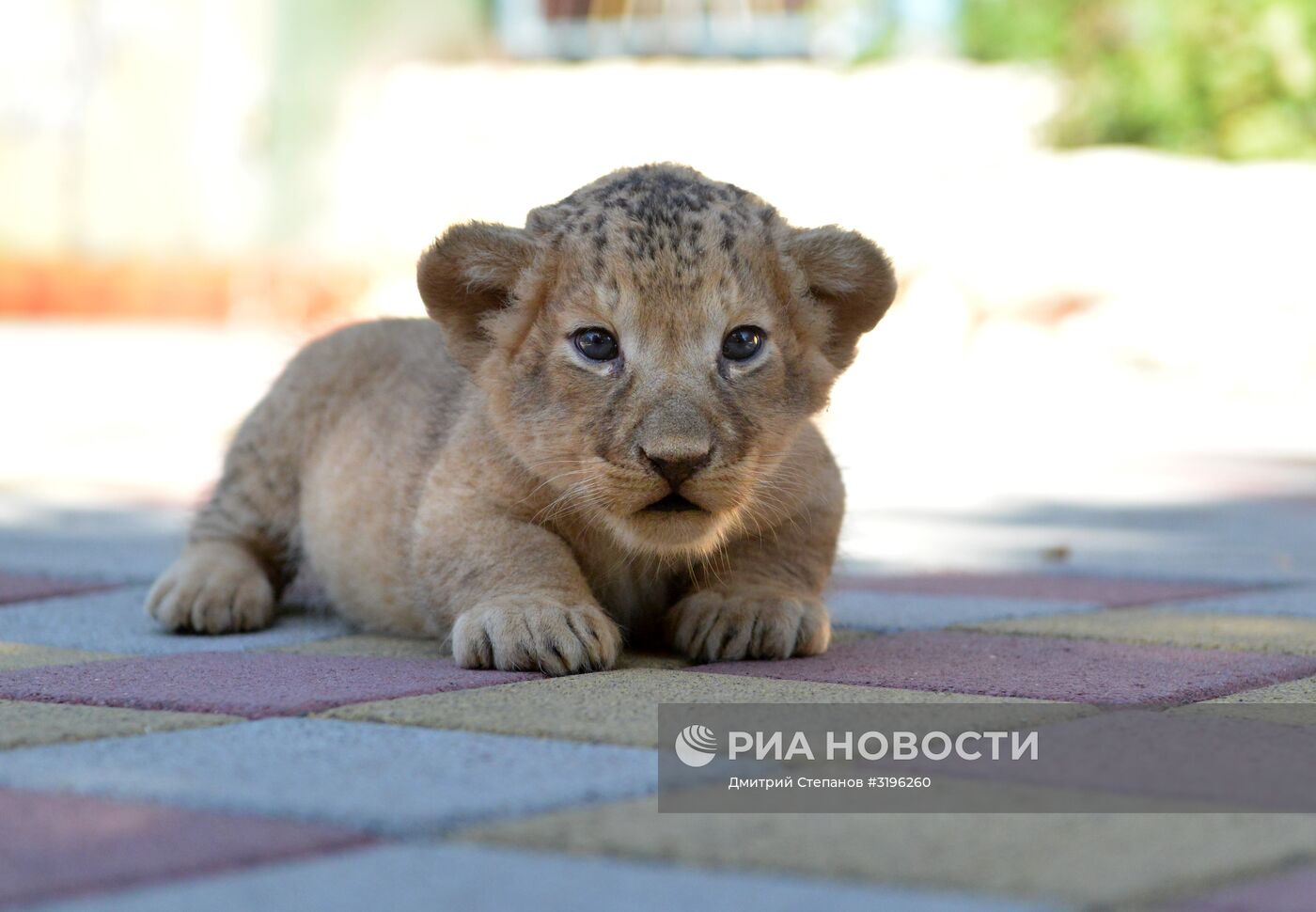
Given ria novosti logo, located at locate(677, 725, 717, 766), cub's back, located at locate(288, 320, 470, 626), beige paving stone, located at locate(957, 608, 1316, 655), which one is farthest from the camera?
cub's back, located at locate(288, 320, 470, 626)

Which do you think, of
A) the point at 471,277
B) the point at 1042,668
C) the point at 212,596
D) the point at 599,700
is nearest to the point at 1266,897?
the point at 599,700

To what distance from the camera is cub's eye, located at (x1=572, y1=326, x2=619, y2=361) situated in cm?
353

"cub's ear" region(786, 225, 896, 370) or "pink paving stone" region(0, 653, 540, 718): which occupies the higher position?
"cub's ear" region(786, 225, 896, 370)

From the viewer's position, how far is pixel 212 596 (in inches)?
161

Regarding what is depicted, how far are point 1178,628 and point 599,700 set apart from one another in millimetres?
1549

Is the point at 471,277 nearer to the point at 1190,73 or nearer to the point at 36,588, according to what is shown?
the point at 36,588

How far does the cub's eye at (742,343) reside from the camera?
353 cm

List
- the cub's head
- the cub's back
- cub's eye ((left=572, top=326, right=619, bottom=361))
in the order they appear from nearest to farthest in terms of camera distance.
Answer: the cub's head → cub's eye ((left=572, top=326, right=619, bottom=361)) → the cub's back

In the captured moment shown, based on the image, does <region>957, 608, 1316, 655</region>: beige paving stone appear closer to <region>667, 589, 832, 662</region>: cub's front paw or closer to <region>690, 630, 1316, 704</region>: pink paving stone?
<region>690, 630, 1316, 704</region>: pink paving stone

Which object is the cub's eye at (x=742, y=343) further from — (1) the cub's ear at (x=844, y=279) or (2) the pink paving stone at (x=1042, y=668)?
(2) the pink paving stone at (x=1042, y=668)

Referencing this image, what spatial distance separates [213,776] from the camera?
2.36m

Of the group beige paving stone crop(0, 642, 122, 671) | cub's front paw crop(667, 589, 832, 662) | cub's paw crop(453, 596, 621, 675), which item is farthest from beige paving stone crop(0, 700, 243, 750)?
cub's front paw crop(667, 589, 832, 662)

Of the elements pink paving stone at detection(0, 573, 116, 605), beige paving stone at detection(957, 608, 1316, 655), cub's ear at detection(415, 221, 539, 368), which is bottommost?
pink paving stone at detection(0, 573, 116, 605)

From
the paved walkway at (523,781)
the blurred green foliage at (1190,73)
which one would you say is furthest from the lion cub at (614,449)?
the blurred green foliage at (1190,73)
